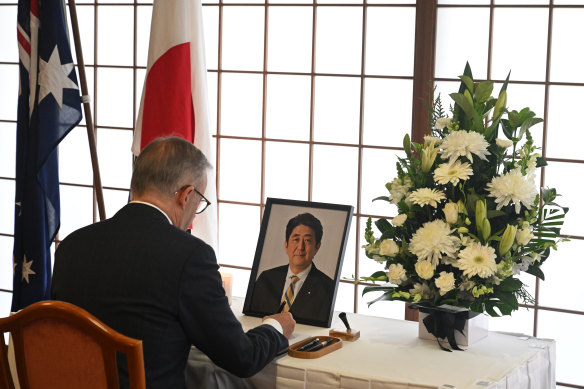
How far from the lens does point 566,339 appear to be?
343 centimetres

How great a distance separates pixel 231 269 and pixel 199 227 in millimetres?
747

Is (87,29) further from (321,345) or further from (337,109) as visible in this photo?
(321,345)

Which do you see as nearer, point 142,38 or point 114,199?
point 142,38

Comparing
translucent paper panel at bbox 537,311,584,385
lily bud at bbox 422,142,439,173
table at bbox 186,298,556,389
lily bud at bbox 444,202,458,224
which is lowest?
translucent paper panel at bbox 537,311,584,385

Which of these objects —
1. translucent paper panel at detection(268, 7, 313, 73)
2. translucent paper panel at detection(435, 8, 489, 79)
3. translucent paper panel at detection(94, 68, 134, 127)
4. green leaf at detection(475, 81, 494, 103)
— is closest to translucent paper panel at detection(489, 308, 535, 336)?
translucent paper panel at detection(435, 8, 489, 79)

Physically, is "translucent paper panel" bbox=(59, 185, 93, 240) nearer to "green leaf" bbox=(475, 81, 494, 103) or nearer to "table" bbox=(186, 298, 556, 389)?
"table" bbox=(186, 298, 556, 389)

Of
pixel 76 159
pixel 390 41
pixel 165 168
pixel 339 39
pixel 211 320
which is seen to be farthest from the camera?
pixel 76 159

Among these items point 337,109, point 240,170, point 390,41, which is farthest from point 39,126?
point 390,41

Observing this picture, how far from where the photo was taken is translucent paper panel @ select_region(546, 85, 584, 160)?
3.33m

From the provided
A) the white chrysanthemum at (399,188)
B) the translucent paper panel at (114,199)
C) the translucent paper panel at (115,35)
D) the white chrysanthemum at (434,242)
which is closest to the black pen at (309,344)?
the white chrysanthemum at (434,242)

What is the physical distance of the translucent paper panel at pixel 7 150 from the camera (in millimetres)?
4566

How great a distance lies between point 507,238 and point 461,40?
1.51 m

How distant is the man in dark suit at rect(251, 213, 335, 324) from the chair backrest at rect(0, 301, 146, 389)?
31.3 inches

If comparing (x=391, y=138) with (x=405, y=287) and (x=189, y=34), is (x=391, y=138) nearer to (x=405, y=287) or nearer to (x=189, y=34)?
(x=189, y=34)
